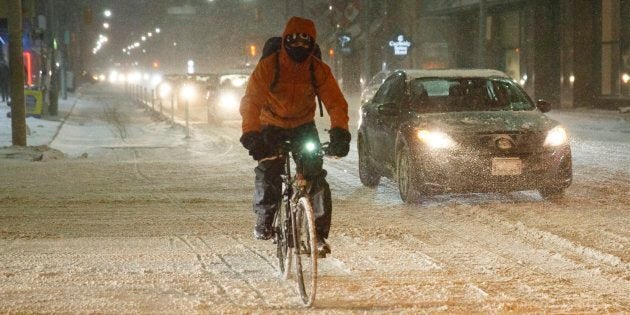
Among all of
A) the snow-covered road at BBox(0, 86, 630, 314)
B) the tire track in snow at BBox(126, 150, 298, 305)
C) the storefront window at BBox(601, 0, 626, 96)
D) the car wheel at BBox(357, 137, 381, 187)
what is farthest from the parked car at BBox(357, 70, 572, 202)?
the storefront window at BBox(601, 0, 626, 96)

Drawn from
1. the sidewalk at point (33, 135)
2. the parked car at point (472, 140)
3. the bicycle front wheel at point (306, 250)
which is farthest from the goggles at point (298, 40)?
the sidewalk at point (33, 135)

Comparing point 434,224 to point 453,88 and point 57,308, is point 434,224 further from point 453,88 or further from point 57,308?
point 57,308

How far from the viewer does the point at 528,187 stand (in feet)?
35.9

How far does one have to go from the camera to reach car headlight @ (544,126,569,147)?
11.1 meters

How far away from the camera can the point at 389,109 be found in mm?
11727

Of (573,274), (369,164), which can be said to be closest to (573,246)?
(573,274)

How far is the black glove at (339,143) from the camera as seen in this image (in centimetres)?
645

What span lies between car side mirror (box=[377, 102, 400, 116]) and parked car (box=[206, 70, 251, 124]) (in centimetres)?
1849

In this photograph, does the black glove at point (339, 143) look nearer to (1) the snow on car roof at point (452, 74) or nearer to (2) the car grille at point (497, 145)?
(2) the car grille at point (497, 145)

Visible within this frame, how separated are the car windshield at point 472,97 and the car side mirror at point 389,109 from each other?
28 cm

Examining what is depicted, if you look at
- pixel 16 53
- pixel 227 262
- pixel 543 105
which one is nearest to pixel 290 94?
pixel 227 262

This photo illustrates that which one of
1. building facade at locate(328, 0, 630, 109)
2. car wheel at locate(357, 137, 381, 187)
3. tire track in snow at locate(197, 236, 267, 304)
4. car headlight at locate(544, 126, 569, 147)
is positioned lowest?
tire track in snow at locate(197, 236, 267, 304)

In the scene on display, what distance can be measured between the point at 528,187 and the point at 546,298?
459 centimetres

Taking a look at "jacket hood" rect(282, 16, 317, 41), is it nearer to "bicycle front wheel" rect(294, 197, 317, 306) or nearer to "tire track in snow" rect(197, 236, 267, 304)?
"bicycle front wheel" rect(294, 197, 317, 306)
